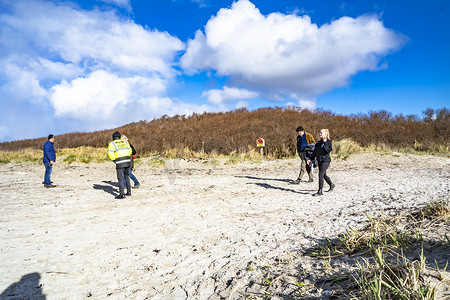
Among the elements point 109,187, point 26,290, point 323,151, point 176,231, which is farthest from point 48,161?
point 323,151

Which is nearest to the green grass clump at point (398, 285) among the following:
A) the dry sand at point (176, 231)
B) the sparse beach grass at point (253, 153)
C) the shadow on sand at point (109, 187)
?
the dry sand at point (176, 231)

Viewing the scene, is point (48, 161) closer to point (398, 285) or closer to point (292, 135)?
point (398, 285)

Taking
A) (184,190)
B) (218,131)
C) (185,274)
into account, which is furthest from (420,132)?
(185,274)

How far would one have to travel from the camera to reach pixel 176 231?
4824 millimetres

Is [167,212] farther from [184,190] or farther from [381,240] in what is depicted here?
[381,240]

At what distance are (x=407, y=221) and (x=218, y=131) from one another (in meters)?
15.8

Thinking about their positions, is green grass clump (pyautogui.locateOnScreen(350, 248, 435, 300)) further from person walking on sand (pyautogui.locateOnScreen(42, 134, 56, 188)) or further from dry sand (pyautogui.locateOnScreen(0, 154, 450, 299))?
person walking on sand (pyautogui.locateOnScreen(42, 134, 56, 188))

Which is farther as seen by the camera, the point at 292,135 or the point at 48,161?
the point at 292,135

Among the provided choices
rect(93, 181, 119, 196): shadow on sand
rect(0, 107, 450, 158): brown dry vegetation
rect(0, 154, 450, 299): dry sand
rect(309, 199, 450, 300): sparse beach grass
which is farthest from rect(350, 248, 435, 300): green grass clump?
rect(0, 107, 450, 158): brown dry vegetation

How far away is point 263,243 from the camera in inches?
155

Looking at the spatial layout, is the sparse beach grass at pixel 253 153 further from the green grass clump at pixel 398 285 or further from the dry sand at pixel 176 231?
the green grass clump at pixel 398 285

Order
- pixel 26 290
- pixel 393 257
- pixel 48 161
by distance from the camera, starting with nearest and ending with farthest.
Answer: pixel 393 257, pixel 26 290, pixel 48 161

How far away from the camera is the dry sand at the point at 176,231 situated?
314cm

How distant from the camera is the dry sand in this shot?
3139 mm
